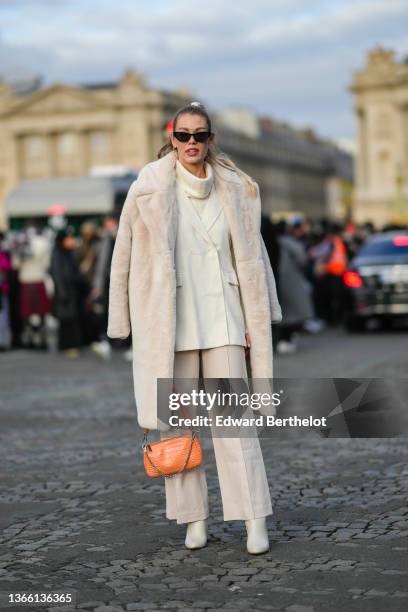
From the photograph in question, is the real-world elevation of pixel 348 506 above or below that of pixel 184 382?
below

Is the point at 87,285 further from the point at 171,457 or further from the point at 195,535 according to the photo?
the point at 171,457

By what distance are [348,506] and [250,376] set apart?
116 cm

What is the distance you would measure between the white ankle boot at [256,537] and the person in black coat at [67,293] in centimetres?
1256

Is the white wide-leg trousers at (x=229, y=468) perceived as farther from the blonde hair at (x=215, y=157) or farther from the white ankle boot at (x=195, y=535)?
the blonde hair at (x=215, y=157)

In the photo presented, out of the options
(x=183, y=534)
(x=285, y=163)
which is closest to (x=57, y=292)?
(x=183, y=534)

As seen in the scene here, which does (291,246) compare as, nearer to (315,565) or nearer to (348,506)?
(348,506)

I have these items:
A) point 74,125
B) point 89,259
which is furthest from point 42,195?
point 74,125

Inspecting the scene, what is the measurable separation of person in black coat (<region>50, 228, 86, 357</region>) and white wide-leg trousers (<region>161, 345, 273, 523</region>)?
12403 millimetres

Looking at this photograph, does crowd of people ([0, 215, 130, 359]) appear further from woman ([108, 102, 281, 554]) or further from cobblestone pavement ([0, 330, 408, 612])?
woman ([108, 102, 281, 554])

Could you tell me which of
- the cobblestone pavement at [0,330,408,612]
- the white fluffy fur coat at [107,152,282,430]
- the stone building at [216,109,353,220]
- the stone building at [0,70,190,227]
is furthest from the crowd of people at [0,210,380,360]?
the stone building at [216,109,353,220]

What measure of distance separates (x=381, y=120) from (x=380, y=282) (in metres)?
93.5

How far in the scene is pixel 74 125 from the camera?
135500 mm

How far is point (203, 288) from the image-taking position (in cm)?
547

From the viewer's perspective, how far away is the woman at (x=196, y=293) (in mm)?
5438
